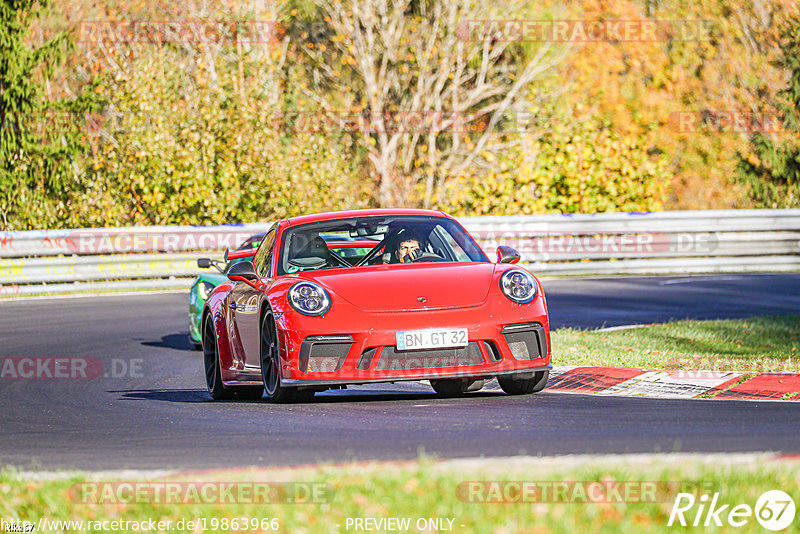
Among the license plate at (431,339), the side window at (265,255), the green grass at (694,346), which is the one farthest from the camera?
the green grass at (694,346)

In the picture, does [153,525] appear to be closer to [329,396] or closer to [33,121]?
[329,396]

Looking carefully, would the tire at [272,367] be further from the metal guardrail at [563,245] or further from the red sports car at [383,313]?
the metal guardrail at [563,245]

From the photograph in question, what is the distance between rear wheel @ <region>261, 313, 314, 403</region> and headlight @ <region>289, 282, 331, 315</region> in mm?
246

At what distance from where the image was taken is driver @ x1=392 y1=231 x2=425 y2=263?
10109mm

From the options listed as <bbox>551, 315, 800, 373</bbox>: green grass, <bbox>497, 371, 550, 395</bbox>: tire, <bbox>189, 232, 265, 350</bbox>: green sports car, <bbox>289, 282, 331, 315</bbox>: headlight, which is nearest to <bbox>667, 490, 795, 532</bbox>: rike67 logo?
<bbox>289, 282, 331, 315</bbox>: headlight

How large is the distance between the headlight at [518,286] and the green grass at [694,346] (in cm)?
218

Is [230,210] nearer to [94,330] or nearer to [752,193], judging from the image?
[94,330]

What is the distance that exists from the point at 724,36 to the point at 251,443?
48603mm

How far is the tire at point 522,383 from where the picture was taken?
9.67m

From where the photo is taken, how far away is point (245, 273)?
10070mm

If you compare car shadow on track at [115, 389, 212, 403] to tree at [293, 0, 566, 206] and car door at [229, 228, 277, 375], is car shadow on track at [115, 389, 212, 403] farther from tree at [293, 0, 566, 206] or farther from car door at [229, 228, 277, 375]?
tree at [293, 0, 566, 206]

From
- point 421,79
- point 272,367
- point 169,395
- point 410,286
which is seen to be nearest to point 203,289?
point 169,395

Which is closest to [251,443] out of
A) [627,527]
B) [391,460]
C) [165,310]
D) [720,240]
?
[391,460]

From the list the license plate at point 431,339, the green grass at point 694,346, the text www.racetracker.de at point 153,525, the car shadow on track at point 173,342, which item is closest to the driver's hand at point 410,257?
the license plate at point 431,339
